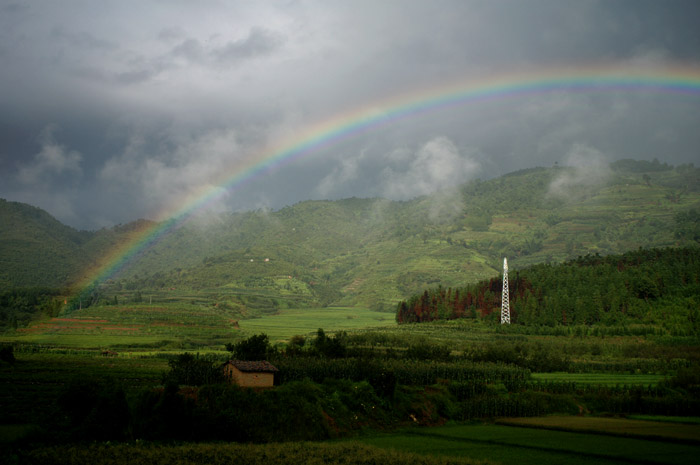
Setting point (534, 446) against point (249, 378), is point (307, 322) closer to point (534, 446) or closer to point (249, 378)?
point (249, 378)

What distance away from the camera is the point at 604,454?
34.9 metres

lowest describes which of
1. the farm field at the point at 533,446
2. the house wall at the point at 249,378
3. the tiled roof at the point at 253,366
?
the farm field at the point at 533,446

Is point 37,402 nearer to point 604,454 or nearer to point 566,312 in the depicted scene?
point 604,454

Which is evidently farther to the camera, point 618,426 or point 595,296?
point 595,296

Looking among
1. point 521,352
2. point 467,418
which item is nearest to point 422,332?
point 521,352

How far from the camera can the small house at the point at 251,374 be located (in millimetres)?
57406

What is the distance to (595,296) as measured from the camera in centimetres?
12025

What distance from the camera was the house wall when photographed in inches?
2260

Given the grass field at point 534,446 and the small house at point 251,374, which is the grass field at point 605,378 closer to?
the grass field at point 534,446

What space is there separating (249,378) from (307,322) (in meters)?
110

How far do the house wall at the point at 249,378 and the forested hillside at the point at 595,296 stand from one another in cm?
7709

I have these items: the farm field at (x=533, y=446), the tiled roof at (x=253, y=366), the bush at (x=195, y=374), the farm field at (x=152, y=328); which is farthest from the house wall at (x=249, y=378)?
the farm field at (x=152, y=328)

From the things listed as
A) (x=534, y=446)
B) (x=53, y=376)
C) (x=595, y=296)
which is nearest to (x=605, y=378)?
(x=534, y=446)

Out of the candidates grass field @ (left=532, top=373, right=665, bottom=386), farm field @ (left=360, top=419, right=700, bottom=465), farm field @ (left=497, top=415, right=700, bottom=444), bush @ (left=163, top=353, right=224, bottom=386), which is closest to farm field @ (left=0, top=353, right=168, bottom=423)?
bush @ (left=163, top=353, right=224, bottom=386)
